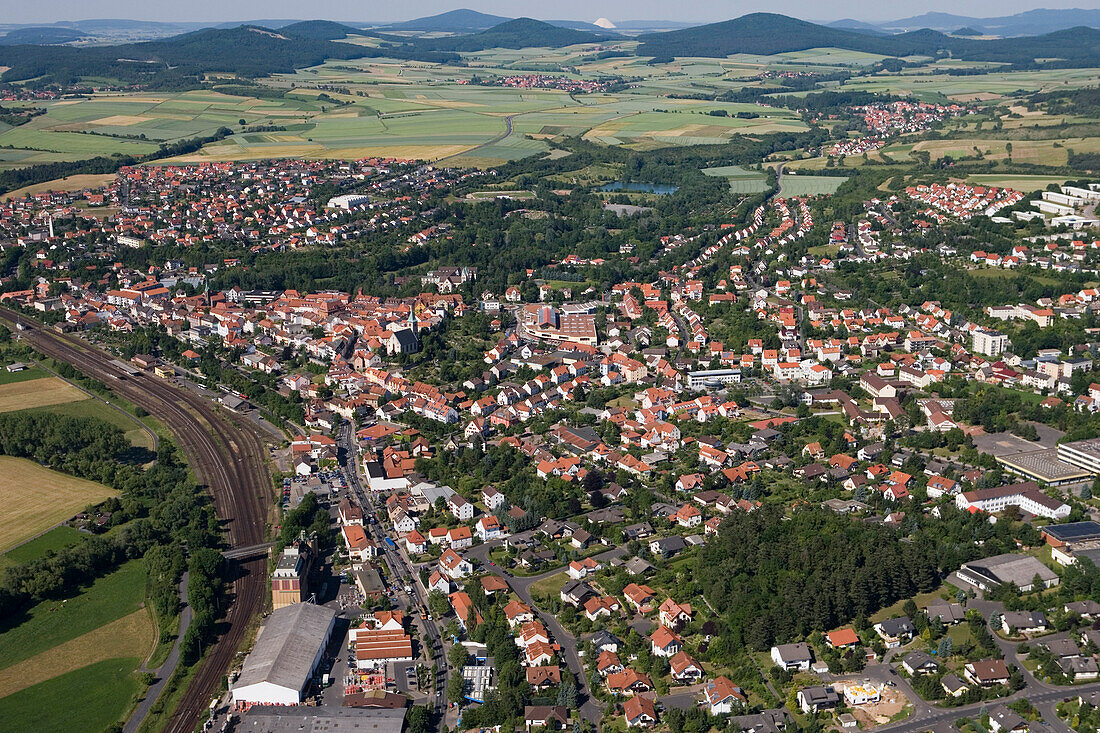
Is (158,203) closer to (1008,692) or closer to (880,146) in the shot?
(880,146)

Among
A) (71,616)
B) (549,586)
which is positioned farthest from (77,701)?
(549,586)

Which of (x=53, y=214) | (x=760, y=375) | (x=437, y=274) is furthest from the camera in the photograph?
(x=53, y=214)

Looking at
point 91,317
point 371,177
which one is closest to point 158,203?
point 371,177

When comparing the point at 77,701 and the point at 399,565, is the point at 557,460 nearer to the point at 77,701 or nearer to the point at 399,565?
the point at 399,565

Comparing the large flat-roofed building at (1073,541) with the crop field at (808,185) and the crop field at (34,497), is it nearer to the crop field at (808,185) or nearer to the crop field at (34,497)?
the crop field at (34,497)

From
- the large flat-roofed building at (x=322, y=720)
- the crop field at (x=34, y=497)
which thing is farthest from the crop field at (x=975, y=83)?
the large flat-roofed building at (x=322, y=720)

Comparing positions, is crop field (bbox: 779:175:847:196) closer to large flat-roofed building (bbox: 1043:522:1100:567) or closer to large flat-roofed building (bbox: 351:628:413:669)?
large flat-roofed building (bbox: 1043:522:1100:567)
